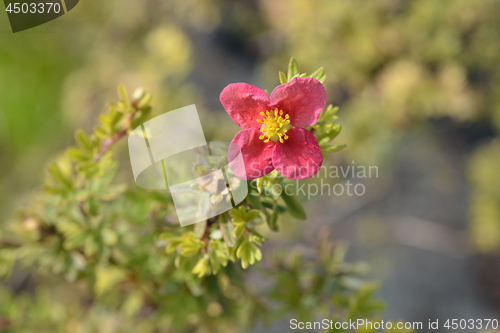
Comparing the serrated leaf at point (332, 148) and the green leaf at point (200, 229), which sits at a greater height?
the serrated leaf at point (332, 148)

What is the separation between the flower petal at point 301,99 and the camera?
2.75ft

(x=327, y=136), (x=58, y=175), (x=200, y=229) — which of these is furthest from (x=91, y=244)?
(x=327, y=136)

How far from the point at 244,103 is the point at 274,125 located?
10 centimetres

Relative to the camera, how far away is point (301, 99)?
0.86 m

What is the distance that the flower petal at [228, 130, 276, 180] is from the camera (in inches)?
32.9

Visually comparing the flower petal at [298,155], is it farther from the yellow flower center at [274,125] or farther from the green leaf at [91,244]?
the green leaf at [91,244]

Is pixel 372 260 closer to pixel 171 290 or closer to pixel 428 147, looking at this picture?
pixel 428 147

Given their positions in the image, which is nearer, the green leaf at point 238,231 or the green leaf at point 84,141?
the green leaf at point 238,231

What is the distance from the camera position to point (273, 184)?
926 millimetres

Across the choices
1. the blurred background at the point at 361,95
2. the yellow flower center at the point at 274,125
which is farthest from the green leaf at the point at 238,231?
the blurred background at the point at 361,95

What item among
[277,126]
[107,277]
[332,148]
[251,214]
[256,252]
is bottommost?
[107,277]

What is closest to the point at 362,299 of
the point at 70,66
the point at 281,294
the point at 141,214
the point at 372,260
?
the point at 281,294

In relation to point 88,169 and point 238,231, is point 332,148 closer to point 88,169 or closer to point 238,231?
point 238,231

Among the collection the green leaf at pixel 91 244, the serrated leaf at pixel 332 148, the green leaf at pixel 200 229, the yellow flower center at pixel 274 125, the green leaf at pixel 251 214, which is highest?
the yellow flower center at pixel 274 125
